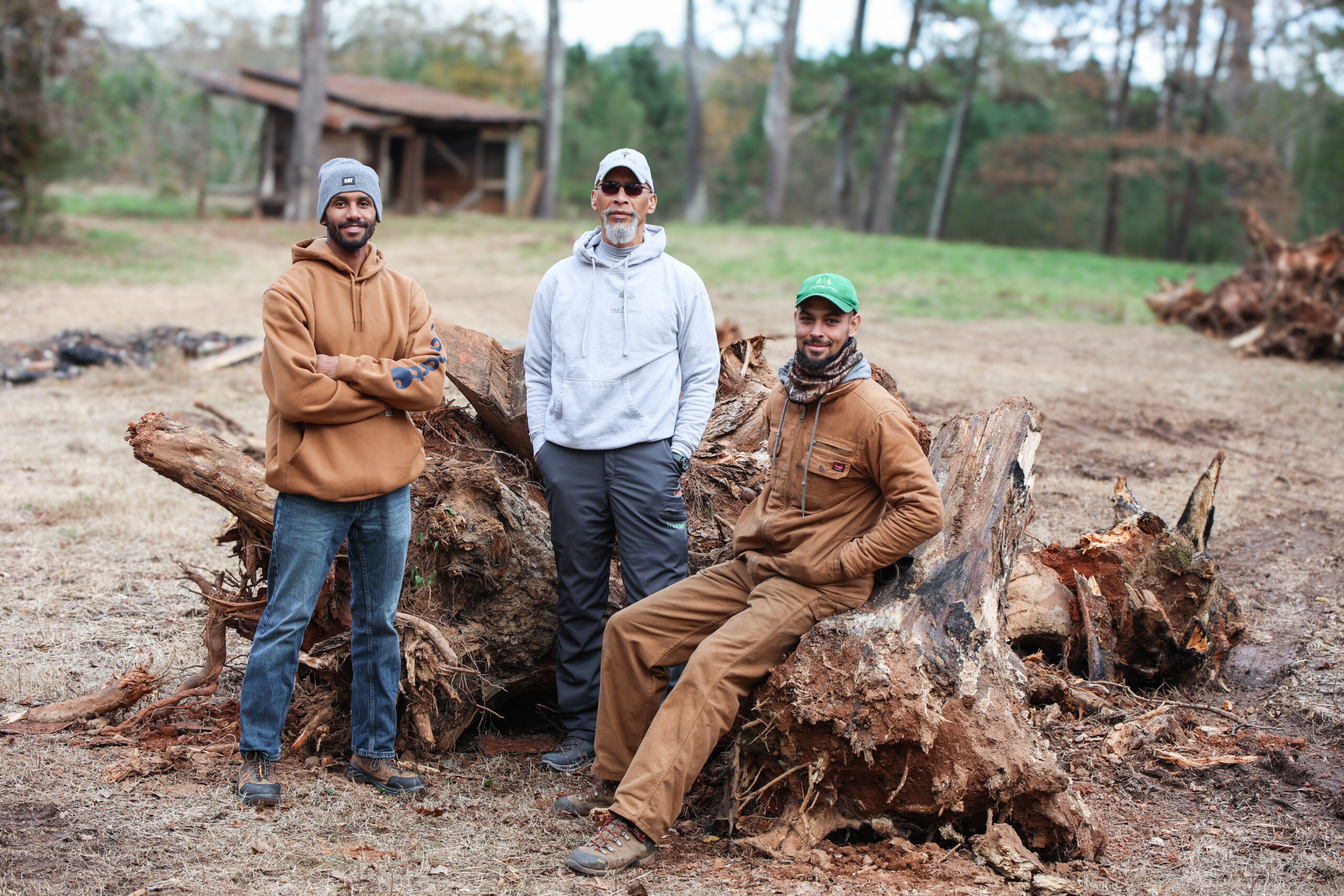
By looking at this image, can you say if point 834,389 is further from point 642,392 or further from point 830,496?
point 642,392

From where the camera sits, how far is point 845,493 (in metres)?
3.69

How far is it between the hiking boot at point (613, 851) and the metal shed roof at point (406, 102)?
27872 millimetres

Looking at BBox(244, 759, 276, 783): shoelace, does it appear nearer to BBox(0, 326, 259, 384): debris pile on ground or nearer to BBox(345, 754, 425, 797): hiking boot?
BBox(345, 754, 425, 797): hiking boot

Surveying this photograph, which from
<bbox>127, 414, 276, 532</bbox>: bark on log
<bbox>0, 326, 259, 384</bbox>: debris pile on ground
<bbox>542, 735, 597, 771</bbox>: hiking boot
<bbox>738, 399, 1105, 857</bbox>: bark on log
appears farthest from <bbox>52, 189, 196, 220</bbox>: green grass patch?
<bbox>738, 399, 1105, 857</bbox>: bark on log

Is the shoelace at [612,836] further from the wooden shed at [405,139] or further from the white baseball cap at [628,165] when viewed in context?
the wooden shed at [405,139]

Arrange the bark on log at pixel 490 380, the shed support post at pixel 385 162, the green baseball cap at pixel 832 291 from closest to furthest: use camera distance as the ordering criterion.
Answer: the green baseball cap at pixel 832 291, the bark on log at pixel 490 380, the shed support post at pixel 385 162

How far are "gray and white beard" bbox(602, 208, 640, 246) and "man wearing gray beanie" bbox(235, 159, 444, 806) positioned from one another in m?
0.73

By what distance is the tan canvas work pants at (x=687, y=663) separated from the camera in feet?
11.4

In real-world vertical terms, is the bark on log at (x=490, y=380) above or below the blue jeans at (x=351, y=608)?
above

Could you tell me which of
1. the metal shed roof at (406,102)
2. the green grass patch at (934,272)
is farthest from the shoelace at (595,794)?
the metal shed roof at (406,102)

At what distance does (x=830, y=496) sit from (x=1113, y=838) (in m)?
1.48

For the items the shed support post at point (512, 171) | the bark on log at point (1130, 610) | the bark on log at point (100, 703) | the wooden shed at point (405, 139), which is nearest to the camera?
the bark on log at point (100, 703)

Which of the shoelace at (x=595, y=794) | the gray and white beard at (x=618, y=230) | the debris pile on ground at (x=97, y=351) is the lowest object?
the shoelace at (x=595, y=794)

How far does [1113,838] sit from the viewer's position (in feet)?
12.3
